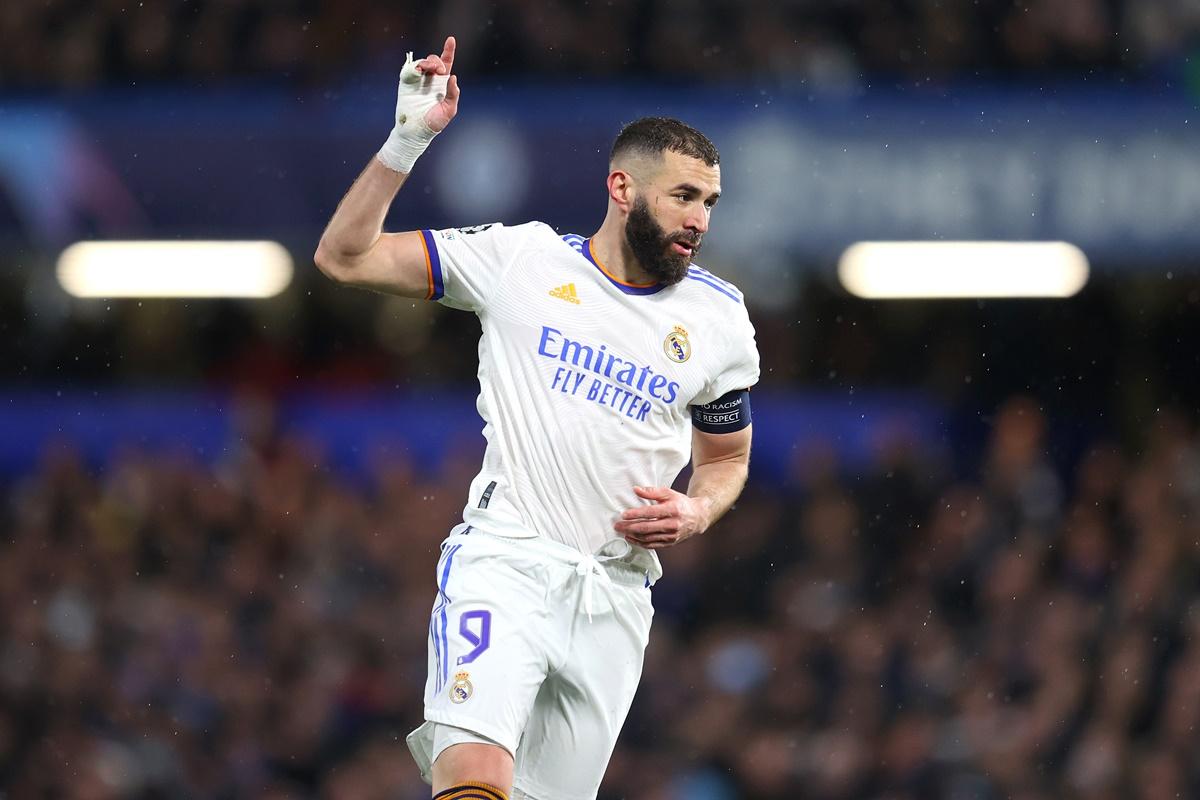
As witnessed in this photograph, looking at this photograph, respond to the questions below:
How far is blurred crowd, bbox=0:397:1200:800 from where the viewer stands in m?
11.8

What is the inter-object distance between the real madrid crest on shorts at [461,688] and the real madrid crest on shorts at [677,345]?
131 centimetres

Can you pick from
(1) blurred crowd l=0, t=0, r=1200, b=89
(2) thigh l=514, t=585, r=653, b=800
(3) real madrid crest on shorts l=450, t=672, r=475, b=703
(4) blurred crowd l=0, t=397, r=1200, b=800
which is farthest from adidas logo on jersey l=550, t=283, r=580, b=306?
(1) blurred crowd l=0, t=0, r=1200, b=89

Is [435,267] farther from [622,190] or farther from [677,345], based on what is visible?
[677,345]

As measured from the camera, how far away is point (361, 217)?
573 cm

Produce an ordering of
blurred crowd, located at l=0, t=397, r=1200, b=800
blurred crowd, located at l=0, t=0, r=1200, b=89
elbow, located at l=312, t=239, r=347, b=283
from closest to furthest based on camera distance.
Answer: elbow, located at l=312, t=239, r=347, b=283 < blurred crowd, located at l=0, t=397, r=1200, b=800 < blurred crowd, located at l=0, t=0, r=1200, b=89

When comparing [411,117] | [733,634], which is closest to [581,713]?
[411,117]

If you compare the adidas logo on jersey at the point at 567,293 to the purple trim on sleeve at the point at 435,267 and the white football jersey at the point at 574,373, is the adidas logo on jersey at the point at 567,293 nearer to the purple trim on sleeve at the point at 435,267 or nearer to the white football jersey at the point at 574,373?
the white football jersey at the point at 574,373

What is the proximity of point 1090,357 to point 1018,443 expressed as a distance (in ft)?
7.13

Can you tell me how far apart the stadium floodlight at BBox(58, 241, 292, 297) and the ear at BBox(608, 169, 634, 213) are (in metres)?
9.43

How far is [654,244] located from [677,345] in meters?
0.35

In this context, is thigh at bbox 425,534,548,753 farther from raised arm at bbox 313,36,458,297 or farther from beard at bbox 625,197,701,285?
beard at bbox 625,197,701,285

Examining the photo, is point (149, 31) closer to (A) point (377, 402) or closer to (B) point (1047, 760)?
(A) point (377, 402)

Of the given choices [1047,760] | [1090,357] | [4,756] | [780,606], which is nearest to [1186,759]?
[1047,760]

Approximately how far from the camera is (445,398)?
49.8 feet
